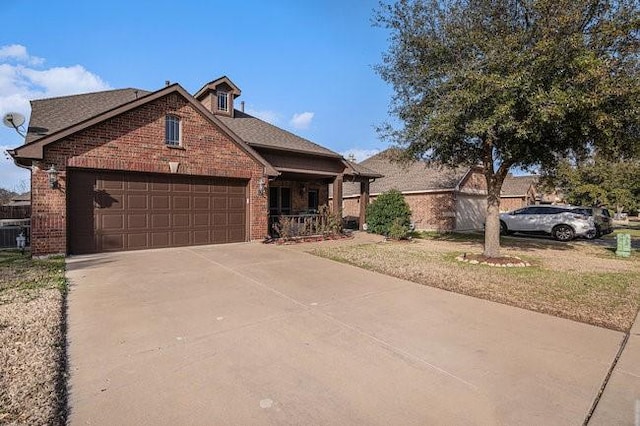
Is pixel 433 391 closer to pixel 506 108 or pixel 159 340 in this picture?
pixel 159 340

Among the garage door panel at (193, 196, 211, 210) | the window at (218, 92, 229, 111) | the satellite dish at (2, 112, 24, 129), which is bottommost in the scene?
the garage door panel at (193, 196, 211, 210)

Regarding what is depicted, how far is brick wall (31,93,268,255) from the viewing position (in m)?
9.12

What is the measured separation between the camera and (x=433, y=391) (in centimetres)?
306

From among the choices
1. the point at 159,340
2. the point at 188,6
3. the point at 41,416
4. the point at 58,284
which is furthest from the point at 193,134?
the point at 41,416

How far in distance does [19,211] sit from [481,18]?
24.3 m

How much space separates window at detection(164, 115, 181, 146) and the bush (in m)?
9.11

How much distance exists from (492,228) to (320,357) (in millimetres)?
8288

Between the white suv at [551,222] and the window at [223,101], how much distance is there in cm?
1588

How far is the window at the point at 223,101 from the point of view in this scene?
617 inches

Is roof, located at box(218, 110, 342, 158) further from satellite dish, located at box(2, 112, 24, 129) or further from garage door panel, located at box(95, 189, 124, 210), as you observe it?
satellite dish, located at box(2, 112, 24, 129)

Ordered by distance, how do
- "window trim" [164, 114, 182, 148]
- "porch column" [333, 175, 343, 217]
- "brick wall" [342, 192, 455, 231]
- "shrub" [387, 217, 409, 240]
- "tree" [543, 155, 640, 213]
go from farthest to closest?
"tree" [543, 155, 640, 213], "brick wall" [342, 192, 455, 231], "porch column" [333, 175, 343, 217], "shrub" [387, 217, 409, 240], "window trim" [164, 114, 182, 148]

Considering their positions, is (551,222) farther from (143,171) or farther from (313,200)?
(143,171)

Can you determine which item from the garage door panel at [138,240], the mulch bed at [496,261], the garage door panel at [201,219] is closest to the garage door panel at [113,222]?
the garage door panel at [138,240]

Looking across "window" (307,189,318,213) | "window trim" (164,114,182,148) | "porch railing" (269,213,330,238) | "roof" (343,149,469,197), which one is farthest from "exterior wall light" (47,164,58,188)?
"roof" (343,149,469,197)
